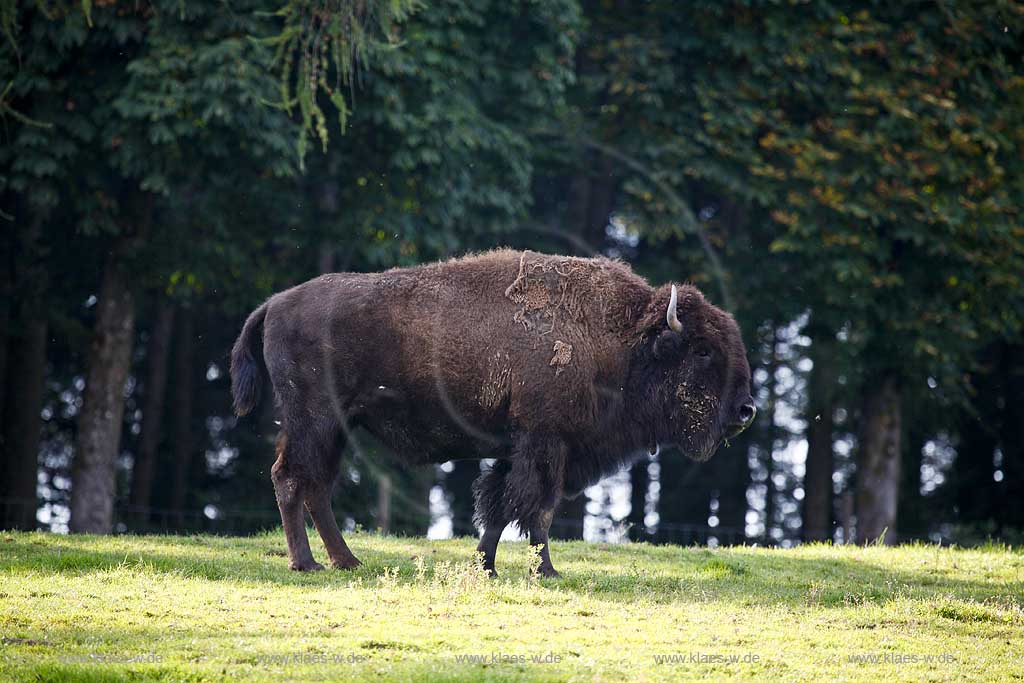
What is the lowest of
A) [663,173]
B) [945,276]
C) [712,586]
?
[712,586]

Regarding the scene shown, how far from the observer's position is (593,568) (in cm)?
1139

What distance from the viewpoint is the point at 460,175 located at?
61.1 ft

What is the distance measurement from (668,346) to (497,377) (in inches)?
57.2

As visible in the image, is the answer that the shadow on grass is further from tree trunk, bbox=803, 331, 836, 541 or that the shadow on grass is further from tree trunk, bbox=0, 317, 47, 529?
tree trunk, bbox=803, 331, 836, 541

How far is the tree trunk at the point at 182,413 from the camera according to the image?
22.4 m

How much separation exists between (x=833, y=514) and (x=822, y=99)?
1147 cm

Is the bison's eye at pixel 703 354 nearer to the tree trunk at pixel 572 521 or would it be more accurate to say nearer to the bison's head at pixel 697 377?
the bison's head at pixel 697 377

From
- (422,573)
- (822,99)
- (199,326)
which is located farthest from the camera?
(199,326)

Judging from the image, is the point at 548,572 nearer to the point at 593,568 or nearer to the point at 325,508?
the point at 593,568

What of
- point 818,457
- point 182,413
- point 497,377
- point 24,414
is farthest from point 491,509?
point 818,457

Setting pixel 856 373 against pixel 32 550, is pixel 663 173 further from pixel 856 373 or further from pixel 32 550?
pixel 32 550

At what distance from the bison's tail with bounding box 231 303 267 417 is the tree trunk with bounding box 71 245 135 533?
6781mm

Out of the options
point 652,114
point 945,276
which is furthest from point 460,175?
point 945,276

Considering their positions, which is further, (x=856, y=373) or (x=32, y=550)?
(x=856, y=373)
